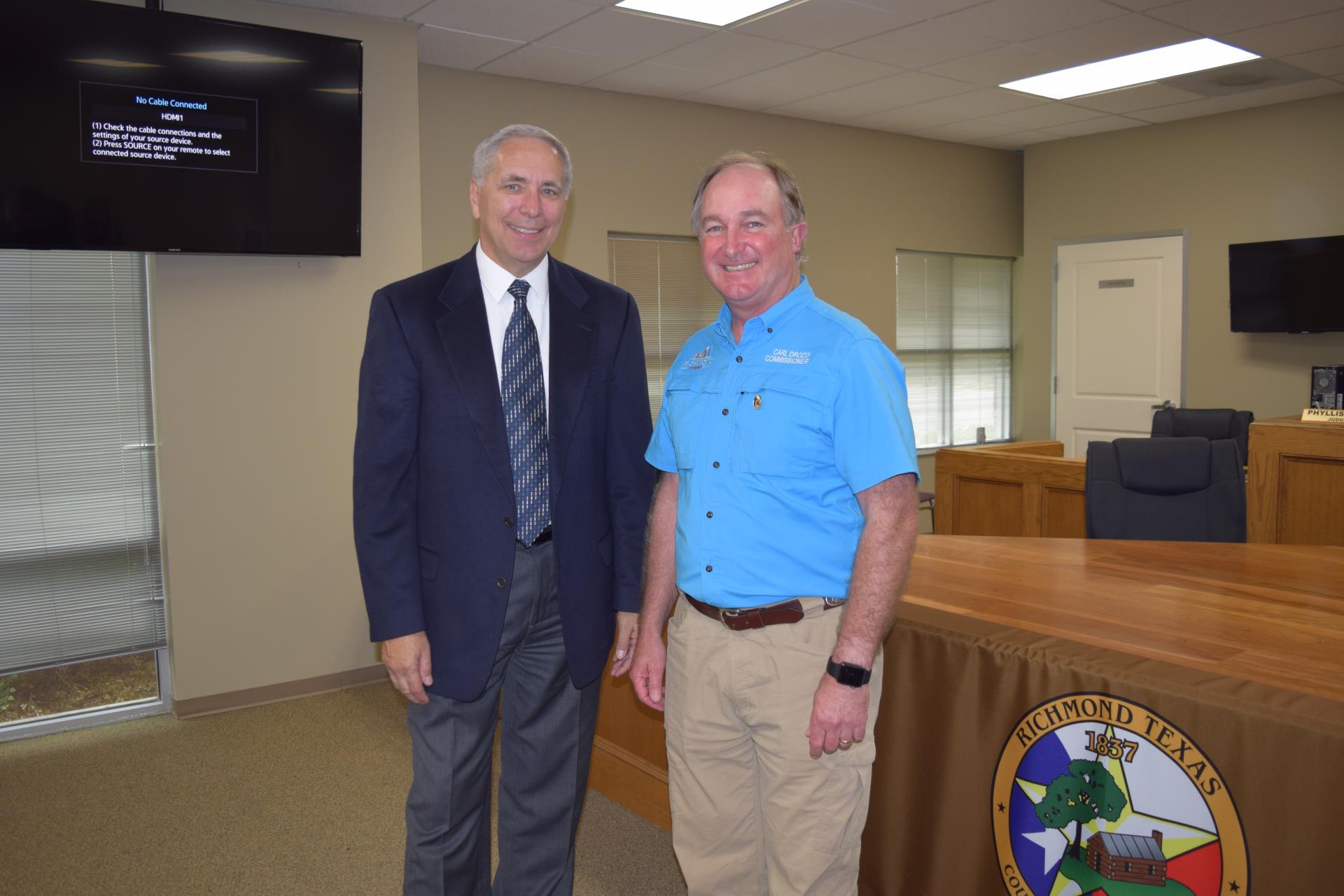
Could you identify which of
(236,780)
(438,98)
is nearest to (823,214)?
(438,98)

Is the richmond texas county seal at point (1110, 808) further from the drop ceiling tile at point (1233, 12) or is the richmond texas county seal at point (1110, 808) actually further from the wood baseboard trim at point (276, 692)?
the drop ceiling tile at point (1233, 12)

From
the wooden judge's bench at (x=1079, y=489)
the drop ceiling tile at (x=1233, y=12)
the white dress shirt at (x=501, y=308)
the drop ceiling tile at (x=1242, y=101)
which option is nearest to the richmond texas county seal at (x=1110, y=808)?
the white dress shirt at (x=501, y=308)

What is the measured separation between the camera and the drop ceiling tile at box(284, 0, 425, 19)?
12.9 feet

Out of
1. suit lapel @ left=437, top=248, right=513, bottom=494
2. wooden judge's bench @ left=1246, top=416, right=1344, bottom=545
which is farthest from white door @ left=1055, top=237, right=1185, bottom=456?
suit lapel @ left=437, top=248, right=513, bottom=494

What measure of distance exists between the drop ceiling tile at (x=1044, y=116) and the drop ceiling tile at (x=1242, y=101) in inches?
13.2

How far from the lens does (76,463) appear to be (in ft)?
12.6

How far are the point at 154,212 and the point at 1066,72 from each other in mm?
4494

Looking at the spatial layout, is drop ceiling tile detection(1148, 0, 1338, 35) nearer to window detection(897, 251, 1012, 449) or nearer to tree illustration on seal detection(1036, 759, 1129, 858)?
window detection(897, 251, 1012, 449)

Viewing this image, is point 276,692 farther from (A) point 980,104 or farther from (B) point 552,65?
(A) point 980,104

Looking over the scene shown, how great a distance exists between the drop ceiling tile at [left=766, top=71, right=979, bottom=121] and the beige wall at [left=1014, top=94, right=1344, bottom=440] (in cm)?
189

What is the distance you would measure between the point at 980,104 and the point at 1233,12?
1733 millimetres

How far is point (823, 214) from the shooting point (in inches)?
253

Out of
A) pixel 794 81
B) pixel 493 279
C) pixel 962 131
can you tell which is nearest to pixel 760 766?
pixel 493 279

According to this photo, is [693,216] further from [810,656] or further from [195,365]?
[195,365]
